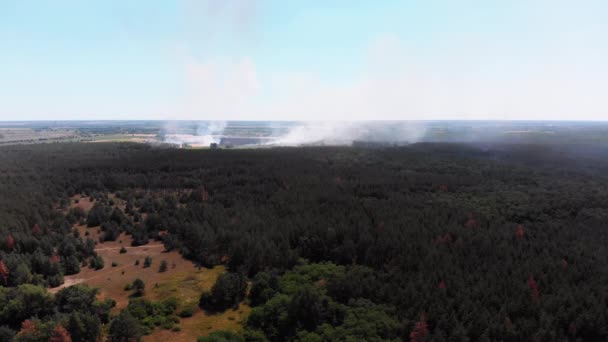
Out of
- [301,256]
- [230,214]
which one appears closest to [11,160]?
[230,214]

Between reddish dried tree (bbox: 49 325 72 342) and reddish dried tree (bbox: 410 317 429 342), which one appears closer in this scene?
reddish dried tree (bbox: 49 325 72 342)

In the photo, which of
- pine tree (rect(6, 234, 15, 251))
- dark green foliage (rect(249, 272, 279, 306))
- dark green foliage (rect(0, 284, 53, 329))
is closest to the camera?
dark green foliage (rect(0, 284, 53, 329))

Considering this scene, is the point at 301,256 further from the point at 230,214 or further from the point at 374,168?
the point at 374,168

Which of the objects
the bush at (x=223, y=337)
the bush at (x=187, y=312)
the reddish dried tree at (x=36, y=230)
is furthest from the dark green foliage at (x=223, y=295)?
the reddish dried tree at (x=36, y=230)

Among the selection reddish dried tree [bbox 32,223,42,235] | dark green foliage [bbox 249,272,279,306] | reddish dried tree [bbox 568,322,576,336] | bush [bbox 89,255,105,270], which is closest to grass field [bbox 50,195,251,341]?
bush [bbox 89,255,105,270]

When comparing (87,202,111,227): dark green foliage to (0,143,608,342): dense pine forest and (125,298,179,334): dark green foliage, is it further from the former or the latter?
(125,298,179,334): dark green foliage

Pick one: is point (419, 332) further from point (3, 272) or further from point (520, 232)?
point (3, 272)

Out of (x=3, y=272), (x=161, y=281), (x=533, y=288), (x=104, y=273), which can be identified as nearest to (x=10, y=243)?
(x=3, y=272)
